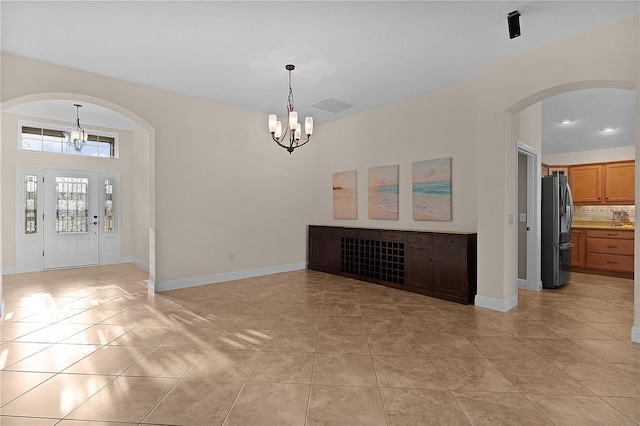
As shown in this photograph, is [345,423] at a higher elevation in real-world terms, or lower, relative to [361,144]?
lower

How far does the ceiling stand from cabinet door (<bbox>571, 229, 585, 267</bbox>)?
3.29m

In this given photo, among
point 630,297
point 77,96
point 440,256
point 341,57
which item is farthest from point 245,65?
point 630,297

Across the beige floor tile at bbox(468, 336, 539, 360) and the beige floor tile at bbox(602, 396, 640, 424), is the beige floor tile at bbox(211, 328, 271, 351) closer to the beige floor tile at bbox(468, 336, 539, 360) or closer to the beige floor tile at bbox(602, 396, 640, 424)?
the beige floor tile at bbox(468, 336, 539, 360)

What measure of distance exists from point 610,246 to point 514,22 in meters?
5.65

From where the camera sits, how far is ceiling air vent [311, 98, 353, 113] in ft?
17.0

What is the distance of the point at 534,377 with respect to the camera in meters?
2.29

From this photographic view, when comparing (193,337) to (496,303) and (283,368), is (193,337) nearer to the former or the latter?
(283,368)

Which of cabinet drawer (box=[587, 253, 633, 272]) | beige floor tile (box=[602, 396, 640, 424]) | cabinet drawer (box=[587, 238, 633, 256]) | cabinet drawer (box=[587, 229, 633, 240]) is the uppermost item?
cabinet drawer (box=[587, 229, 633, 240])

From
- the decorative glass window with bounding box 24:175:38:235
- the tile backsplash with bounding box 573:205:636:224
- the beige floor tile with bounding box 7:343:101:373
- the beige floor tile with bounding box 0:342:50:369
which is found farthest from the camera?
the tile backsplash with bounding box 573:205:636:224

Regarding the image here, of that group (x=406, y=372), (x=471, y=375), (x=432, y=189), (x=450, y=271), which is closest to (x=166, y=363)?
(x=406, y=372)

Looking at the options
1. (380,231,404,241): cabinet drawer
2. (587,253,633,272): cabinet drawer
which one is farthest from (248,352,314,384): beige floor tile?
(587,253,633,272): cabinet drawer

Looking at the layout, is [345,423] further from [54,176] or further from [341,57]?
[54,176]

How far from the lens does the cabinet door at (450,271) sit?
13.4 ft

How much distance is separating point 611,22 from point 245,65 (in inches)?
150
